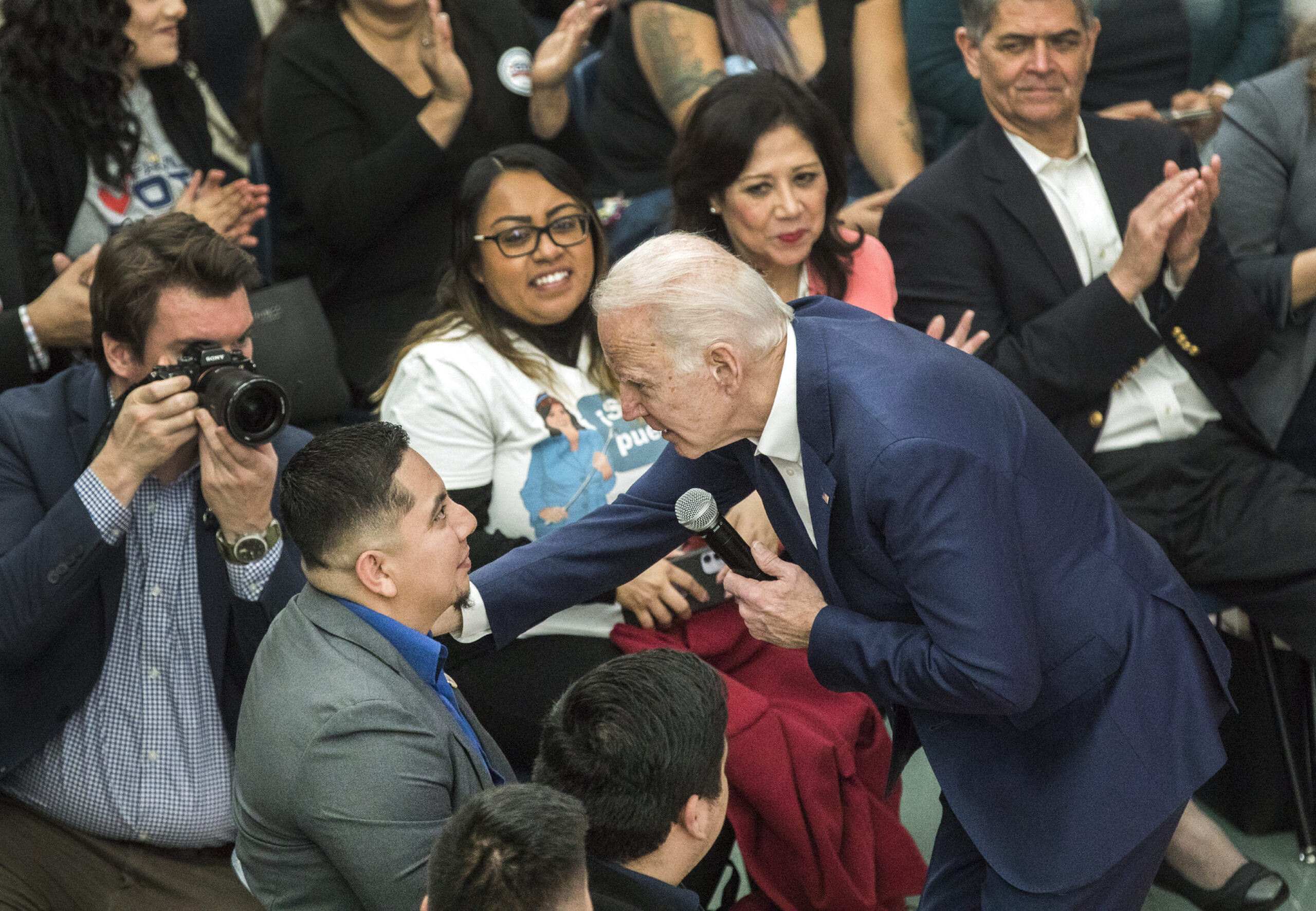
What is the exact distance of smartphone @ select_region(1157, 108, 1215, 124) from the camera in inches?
146

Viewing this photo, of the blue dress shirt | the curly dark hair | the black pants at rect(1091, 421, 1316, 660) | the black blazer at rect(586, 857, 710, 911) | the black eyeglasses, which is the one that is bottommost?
the black pants at rect(1091, 421, 1316, 660)

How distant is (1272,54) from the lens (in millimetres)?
4031

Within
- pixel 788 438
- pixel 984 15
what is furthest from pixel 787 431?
pixel 984 15

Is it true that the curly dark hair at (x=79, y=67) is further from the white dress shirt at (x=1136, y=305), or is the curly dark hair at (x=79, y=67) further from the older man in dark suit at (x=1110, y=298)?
the white dress shirt at (x=1136, y=305)

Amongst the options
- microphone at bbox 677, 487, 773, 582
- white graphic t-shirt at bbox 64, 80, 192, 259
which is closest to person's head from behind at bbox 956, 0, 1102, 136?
microphone at bbox 677, 487, 773, 582

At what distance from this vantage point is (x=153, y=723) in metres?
2.35

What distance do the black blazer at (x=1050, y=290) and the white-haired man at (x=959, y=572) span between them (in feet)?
3.07

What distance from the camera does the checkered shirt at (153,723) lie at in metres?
2.33

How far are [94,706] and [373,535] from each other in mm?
849

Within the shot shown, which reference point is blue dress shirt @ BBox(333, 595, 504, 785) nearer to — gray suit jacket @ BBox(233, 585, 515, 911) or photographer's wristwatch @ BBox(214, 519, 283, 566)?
gray suit jacket @ BBox(233, 585, 515, 911)

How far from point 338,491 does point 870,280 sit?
1.64 meters

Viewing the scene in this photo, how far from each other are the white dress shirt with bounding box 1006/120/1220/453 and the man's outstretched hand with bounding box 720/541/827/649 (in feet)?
4.21

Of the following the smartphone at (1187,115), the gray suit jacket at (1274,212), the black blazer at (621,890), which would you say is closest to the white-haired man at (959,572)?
the black blazer at (621,890)

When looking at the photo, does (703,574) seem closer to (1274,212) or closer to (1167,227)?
(1167,227)
